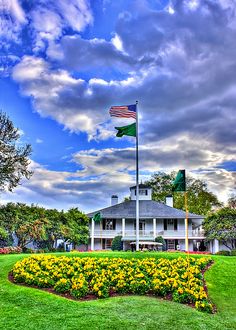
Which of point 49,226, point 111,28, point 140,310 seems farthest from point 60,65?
point 49,226

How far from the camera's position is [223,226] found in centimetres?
Result: 3538

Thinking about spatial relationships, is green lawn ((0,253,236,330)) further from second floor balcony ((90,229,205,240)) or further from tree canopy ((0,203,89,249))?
second floor balcony ((90,229,205,240))

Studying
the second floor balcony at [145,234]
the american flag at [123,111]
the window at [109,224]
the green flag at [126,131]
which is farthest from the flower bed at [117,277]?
the window at [109,224]

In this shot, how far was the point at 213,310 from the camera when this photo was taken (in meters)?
11.0

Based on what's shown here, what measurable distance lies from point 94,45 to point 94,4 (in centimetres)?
261

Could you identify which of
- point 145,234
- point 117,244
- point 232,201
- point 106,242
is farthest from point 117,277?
point 232,201

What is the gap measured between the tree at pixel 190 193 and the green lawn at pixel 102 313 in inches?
1909

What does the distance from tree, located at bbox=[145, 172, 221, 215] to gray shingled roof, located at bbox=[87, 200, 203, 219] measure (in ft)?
56.2

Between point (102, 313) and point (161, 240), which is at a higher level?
point (161, 240)

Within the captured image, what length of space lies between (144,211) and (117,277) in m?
29.5

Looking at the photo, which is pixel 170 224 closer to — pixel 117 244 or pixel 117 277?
pixel 117 244

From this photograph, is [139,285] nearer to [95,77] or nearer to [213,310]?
[213,310]

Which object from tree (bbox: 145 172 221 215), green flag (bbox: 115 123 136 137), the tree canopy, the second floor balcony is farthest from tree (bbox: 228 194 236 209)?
green flag (bbox: 115 123 136 137)

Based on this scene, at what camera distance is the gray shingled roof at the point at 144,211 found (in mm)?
41125
